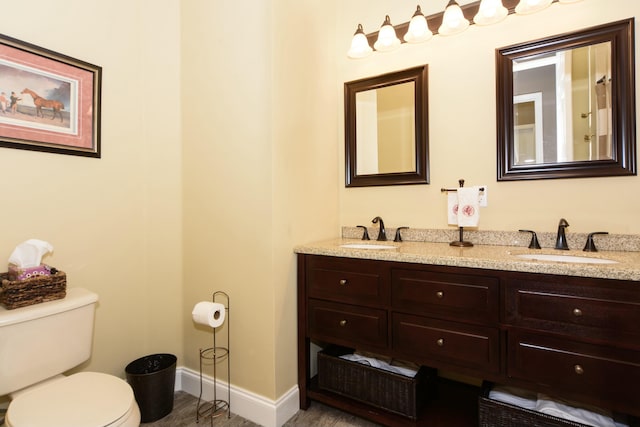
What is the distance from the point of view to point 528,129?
173 centimetres

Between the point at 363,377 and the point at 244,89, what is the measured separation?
1.61 meters

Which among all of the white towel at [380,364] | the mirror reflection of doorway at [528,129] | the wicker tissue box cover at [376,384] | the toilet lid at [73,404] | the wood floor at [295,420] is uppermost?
the mirror reflection of doorway at [528,129]

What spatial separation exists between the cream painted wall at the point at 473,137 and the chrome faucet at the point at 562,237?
7 cm

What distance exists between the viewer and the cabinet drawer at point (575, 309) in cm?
110

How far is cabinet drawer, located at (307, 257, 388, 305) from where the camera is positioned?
5.08 ft

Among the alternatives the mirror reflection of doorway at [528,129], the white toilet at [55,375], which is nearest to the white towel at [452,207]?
the mirror reflection of doorway at [528,129]

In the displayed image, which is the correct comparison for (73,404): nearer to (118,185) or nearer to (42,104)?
(118,185)

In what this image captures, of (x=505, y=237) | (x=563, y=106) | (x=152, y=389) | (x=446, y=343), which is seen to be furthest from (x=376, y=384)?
(x=563, y=106)

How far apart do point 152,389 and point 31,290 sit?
766mm

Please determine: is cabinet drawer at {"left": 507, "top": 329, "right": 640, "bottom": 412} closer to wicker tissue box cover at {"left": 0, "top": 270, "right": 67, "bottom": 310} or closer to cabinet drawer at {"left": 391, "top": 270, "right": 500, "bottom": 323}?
cabinet drawer at {"left": 391, "top": 270, "right": 500, "bottom": 323}

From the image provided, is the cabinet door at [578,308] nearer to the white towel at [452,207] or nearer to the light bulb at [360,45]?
the white towel at [452,207]

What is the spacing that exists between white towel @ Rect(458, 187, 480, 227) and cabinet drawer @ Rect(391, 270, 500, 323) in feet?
1.65

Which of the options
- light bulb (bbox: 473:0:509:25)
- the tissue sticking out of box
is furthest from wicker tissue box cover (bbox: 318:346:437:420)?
light bulb (bbox: 473:0:509:25)

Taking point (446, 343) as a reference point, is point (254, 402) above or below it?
below
